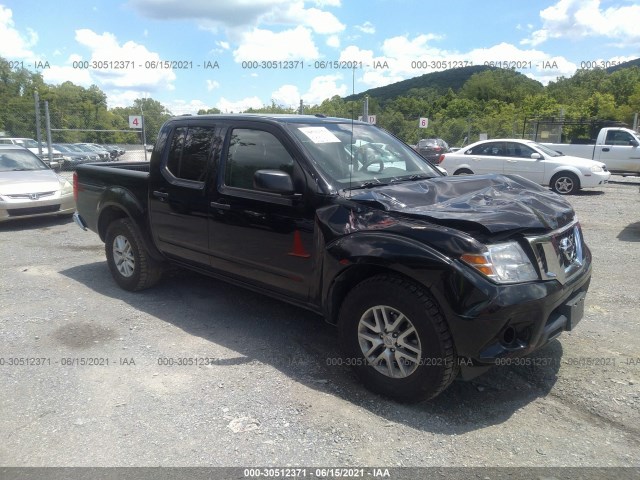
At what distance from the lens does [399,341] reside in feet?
10.8

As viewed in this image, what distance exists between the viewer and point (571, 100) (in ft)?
186

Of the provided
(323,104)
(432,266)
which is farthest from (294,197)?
(323,104)

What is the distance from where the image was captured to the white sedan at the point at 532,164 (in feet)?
44.5

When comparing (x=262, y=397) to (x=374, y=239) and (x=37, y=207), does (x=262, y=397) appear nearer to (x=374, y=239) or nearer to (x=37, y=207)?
(x=374, y=239)

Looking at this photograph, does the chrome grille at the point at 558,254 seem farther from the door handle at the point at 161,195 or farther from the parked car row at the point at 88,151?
the parked car row at the point at 88,151

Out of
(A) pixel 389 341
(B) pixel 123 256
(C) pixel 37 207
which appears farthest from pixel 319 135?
(C) pixel 37 207

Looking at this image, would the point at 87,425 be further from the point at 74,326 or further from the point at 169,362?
the point at 74,326

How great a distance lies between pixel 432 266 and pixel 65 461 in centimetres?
237

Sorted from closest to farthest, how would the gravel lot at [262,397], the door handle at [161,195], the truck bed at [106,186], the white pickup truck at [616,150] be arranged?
the gravel lot at [262,397] < the door handle at [161,195] < the truck bed at [106,186] < the white pickup truck at [616,150]

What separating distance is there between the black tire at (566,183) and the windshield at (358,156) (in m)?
10.4

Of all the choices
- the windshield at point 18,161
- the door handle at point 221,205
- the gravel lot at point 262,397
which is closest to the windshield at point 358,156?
the door handle at point 221,205

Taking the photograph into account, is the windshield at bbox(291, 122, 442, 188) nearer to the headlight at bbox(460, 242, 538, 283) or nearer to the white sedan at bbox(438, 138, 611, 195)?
the headlight at bbox(460, 242, 538, 283)

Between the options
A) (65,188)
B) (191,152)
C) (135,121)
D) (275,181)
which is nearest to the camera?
(275,181)

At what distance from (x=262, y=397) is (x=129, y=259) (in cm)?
289
